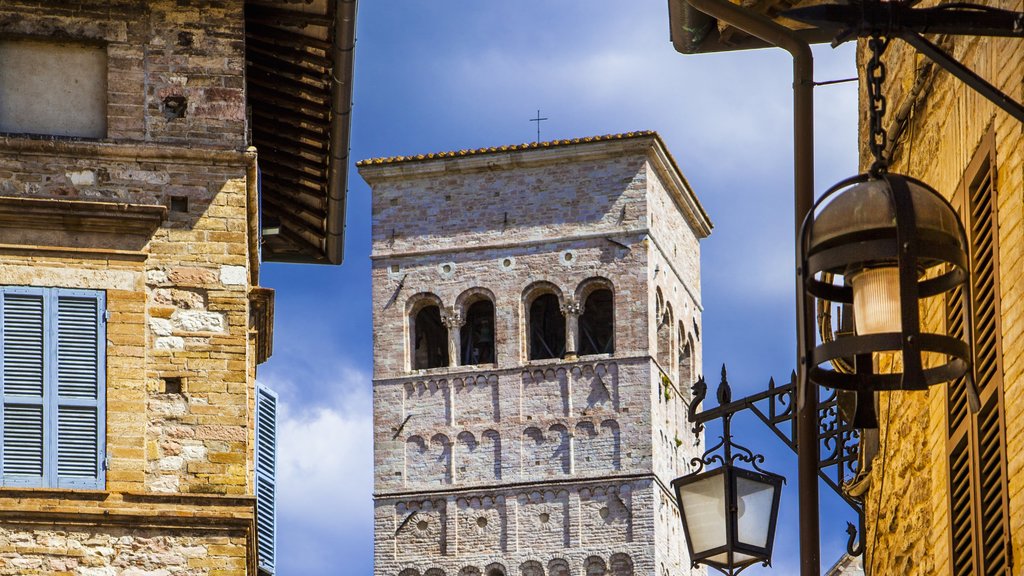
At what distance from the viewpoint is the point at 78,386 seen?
1321cm

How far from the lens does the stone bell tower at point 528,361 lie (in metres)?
50.3

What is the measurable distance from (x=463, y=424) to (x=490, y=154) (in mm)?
6479

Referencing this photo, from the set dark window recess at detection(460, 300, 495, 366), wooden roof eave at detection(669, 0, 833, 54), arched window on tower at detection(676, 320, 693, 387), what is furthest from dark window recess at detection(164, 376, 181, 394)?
arched window on tower at detection(676, 320, 693, 387)

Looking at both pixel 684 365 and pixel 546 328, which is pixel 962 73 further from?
pixel 684 365

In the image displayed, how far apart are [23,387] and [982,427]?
7885 millimetres

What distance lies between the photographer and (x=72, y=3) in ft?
45.9

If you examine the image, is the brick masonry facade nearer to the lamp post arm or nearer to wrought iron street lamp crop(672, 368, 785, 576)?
wrought iron street lamp crop(672, 368, 785, 576)

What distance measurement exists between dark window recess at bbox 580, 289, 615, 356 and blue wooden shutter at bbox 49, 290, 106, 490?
38591 millimetres

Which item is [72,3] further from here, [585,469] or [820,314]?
[585,469]

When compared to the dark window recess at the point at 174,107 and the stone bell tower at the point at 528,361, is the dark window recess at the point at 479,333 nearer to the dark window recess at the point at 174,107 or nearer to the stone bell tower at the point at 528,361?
the stone bell tower at the point at 528,361

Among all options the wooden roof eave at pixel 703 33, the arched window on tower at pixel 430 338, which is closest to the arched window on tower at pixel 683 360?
the arched window on tower at pixel 430 338

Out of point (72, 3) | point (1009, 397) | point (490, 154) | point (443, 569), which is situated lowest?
point (443, 569)

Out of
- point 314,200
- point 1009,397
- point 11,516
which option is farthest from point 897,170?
point 314,200

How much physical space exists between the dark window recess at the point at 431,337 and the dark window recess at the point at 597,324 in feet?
Answer: 11.6
